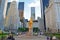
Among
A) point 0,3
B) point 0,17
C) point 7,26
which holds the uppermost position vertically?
point 0,3

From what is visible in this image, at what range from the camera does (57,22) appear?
89.3m

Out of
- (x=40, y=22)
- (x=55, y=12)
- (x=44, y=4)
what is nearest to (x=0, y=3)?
(x=55, y=12)

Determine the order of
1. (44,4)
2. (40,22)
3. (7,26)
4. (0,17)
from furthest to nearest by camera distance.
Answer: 1. (44,4)
2. (40,22)
3. (7,26)
4. (0,17)

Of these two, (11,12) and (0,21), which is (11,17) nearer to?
(11,12)

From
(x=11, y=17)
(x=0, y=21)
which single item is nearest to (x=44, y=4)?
(x=11, y=17)

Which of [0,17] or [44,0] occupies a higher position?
[44,0]

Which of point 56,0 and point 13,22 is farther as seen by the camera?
point 13,22

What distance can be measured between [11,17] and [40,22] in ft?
119

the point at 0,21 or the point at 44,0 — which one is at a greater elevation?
the point at 44,0

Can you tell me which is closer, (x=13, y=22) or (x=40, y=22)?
(x=13, y=22)

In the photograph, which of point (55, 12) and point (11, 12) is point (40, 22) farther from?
point (55, 12)

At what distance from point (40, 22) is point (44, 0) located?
29.8 meters

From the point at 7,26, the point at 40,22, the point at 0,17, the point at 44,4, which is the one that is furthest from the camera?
the point at 44,4

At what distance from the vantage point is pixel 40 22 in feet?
499
